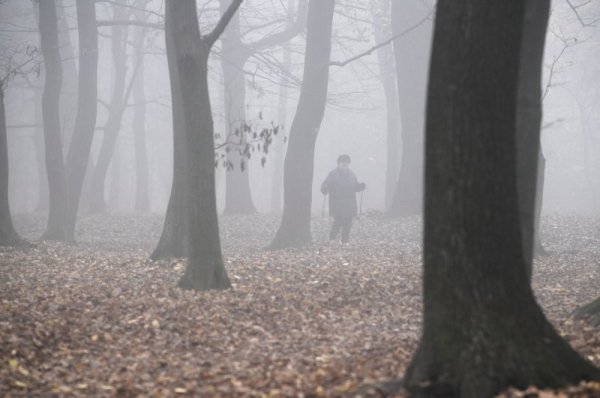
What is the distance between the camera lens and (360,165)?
50406 mm

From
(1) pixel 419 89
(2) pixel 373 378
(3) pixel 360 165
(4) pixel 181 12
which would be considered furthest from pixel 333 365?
(3) pixel 360 165

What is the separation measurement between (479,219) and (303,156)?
12642 mm

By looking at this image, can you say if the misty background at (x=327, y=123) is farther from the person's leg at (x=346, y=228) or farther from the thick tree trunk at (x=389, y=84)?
the person's leg at (x=346, y=228)

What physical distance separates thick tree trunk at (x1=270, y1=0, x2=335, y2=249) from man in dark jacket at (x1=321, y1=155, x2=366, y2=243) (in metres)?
0.90

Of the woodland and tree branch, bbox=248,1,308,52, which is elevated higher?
tree branch, bbox=248,1,308,52

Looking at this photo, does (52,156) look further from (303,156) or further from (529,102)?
(529,102)

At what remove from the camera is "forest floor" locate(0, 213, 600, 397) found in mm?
6363

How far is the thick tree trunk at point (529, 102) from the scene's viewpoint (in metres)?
6.87

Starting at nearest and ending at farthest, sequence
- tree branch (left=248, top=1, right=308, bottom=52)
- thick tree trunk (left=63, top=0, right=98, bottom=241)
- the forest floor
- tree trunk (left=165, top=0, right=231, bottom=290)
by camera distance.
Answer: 1. the forest floor
2. tree trunk (left=165, top=0, right=231, bottom=290)
3. thick tree trunk (left=63, top=0, right=98, bottom=241)
4. tree branch (left=248, top=1, right=308, bottom=52)

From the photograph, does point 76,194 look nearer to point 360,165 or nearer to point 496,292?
point 496,292

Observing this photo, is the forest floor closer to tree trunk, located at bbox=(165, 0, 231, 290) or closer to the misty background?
tree trunk, located at bbox=(165, 0, 231, 290)

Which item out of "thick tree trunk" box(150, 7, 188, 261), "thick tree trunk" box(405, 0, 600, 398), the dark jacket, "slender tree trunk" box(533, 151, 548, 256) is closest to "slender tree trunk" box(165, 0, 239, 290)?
"thick tree trunk" box(150, 7, 188, 261)

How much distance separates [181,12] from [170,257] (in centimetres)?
437

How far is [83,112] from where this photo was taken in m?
20.2
